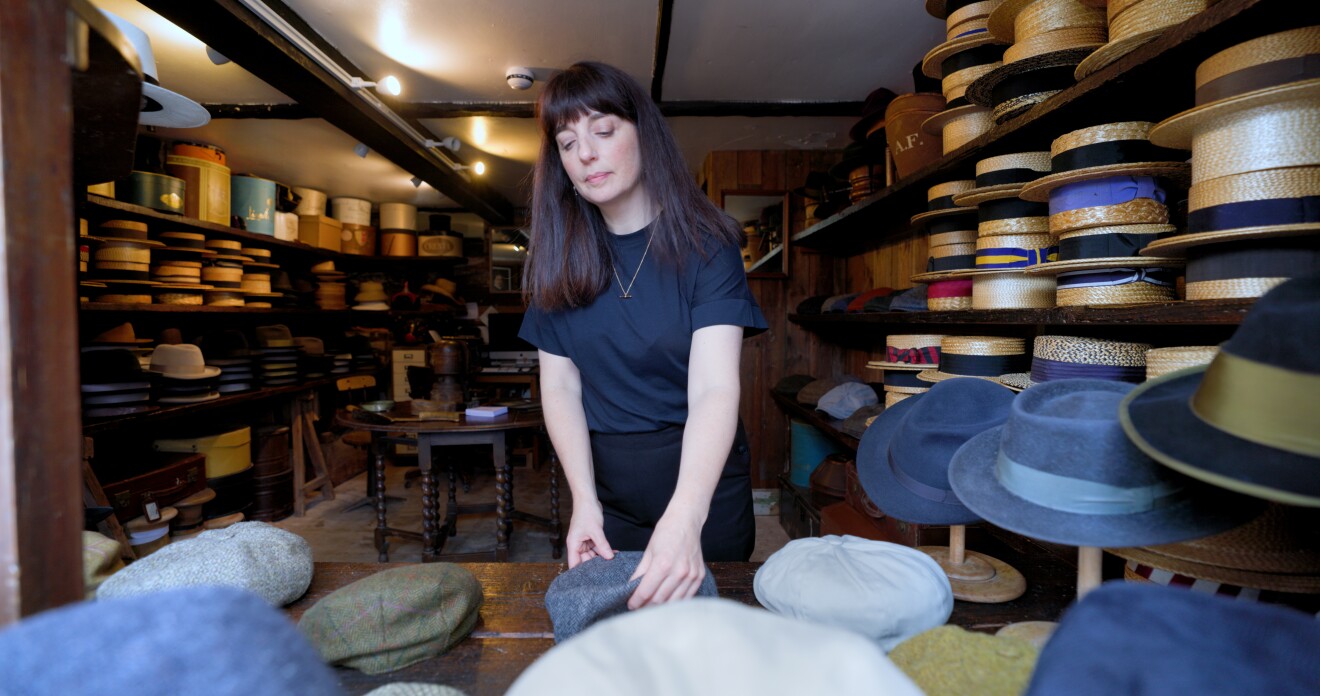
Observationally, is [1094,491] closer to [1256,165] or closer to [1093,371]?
[1256,165]

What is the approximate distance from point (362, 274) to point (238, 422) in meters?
2.89

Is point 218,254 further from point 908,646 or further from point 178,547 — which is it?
point 908,646

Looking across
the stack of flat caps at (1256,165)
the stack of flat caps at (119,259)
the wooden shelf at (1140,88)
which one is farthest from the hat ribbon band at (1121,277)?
the stack of flat caps at (119,259)

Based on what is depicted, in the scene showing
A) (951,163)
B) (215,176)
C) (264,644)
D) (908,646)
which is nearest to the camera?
(264,644)

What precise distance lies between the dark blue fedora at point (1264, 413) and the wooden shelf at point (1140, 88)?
0.68 metres

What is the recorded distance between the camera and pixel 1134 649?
0.43m

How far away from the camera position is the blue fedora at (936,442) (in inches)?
40.9

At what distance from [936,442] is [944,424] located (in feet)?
0.11

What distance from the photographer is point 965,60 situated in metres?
1.96

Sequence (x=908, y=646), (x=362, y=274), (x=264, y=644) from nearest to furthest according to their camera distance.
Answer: (x=264, y=644), (x=908, y=646), (x=362, y=274)

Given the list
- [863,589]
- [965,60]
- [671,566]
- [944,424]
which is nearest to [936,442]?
[944,424]

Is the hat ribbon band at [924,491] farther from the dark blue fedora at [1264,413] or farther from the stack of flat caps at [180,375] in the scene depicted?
the stack of flat caps at [180,375]

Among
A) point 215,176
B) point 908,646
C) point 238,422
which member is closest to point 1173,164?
point 908,646

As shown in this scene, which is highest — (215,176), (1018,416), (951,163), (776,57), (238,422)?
(776,57)
